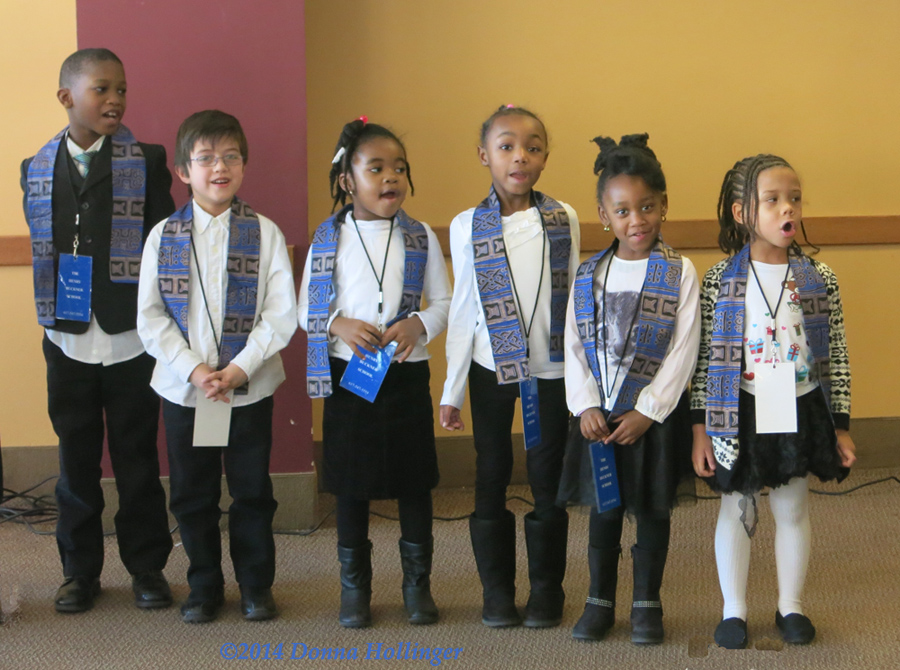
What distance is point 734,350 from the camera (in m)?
2.12

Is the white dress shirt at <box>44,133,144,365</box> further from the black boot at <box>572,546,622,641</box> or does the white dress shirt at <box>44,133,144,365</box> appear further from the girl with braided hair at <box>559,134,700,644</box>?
the black boot at <box>572,546,622,641</box>

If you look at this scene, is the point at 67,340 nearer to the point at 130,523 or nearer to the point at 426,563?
the point at 130,523

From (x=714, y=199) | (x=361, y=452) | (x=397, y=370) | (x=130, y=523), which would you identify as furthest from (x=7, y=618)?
(x=714, y=199)

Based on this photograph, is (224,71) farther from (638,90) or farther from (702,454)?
(702,454)

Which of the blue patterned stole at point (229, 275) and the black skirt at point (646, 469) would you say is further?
the blue patterned stole at point (229, 275)

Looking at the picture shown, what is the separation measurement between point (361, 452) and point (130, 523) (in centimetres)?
77

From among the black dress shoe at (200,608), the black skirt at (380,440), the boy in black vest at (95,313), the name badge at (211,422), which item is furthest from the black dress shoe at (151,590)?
the black skirt at (380,440)

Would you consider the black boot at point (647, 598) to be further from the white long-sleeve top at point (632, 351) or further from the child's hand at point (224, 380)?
the child's hand at point (224, 380)

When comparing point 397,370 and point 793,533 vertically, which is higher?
point 397,370

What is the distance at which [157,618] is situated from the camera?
96.3 inches

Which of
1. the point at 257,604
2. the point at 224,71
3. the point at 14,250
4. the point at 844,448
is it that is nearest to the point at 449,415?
the point at 257,604

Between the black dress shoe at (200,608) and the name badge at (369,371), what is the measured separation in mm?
711

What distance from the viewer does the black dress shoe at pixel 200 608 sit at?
240cm

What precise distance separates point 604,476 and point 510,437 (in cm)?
27
